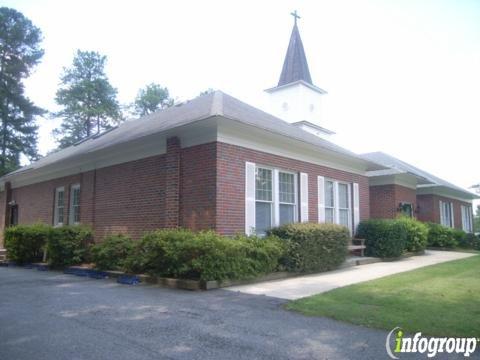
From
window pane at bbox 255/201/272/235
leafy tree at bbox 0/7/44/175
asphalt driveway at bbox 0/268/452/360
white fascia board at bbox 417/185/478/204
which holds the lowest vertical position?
asphalt driveway at bbox 0/268/452/360

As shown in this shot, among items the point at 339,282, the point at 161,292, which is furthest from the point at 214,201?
the point at 339,282

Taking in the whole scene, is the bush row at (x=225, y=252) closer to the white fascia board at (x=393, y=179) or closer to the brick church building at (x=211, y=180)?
the brick church building at (x=211, y=180)

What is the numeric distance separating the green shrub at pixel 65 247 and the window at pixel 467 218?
25.8 m

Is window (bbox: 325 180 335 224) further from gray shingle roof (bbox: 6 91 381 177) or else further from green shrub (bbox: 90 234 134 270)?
green shrub (bbox: 90 234 134 270)

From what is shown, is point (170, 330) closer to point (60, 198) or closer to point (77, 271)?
point (77, 271)

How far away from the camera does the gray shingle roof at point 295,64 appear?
3453 centimetres

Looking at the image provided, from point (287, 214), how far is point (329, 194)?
288cm

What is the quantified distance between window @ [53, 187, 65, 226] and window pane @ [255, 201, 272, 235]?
9708 millimetres

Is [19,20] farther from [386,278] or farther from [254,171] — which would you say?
[386,278]

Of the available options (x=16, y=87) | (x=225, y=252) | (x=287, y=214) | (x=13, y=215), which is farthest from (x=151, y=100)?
(x=225, y=252)

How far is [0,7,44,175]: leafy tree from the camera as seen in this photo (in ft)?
117

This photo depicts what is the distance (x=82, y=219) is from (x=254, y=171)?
25.5 ft

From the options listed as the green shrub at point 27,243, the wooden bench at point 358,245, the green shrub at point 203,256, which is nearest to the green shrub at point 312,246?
the green shrub at point 203,256

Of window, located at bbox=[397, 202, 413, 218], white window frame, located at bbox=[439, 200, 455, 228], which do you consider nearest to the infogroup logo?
window, located at bbox=[397, 202, 413, 218]
